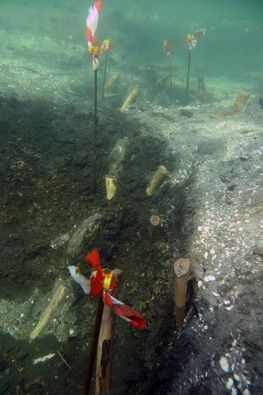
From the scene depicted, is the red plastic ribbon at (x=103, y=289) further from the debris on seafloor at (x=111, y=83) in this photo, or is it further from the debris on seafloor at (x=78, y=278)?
the debris on seafloor at (x=111, y=83)

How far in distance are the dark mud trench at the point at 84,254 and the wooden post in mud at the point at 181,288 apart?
0.20m

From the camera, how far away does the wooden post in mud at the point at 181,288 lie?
334 cm

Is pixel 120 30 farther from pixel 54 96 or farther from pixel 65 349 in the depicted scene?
pixel 65 349

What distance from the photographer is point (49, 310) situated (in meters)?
4.21

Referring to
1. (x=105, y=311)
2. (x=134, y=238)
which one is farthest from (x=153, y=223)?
(x=105, y=311)

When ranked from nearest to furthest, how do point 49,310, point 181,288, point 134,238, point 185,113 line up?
point 181,288, point 49,310, point 134,238, point 185,113

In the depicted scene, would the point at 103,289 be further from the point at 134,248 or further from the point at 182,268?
the point at 134,248

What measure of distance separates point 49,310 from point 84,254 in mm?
966

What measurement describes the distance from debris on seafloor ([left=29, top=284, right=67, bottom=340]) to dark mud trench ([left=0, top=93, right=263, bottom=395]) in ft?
0.31

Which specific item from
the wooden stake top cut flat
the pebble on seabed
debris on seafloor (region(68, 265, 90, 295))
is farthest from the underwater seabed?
debris on seafloor (region(68, 265, 90, 295))

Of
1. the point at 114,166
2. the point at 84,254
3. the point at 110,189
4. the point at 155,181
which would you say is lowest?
the point at 84,254

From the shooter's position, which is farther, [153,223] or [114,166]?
[114,166]

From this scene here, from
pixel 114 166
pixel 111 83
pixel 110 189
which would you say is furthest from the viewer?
pixel 111 83

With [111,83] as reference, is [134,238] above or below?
below
